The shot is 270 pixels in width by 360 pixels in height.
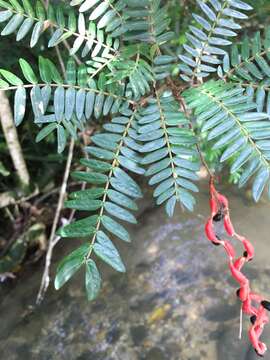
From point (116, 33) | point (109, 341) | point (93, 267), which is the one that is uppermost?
point (116, 33)

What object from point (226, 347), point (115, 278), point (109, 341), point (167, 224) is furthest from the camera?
point (167, 224)

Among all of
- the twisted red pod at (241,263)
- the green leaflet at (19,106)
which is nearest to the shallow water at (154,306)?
the twisted red pod at (241,263)

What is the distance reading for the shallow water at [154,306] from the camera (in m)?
1.92

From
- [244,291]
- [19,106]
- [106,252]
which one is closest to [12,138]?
[19,106]

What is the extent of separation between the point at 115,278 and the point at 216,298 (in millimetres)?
496

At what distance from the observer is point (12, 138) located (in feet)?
7.02

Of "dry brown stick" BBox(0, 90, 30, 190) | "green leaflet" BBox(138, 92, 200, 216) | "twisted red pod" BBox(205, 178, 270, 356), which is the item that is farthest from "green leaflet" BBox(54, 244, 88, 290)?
"dry brown stick" BBox(0, 90, 30, 190)

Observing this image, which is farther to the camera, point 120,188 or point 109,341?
point 109,341

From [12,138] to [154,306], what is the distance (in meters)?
0.99

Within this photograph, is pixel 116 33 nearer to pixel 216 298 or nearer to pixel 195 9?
pixel 195 9

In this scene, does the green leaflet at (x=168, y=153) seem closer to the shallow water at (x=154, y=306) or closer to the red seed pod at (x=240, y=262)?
the red seed pod at (x=240, y=262)

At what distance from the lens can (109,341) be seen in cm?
198

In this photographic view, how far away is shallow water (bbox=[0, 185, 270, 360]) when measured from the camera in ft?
6.29

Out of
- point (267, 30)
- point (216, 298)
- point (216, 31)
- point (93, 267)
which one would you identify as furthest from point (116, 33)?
point (216, 298)
